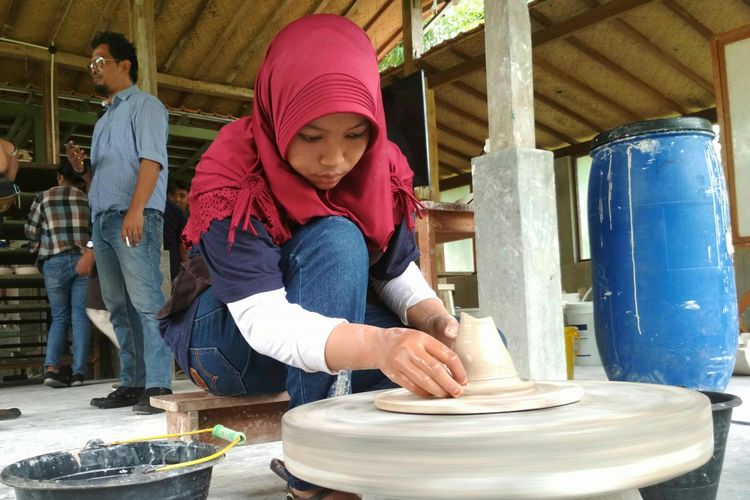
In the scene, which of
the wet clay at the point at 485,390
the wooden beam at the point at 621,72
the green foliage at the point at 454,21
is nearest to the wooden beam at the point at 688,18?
the wooden beam at the point at 621,72

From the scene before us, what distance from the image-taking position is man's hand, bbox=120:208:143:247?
304cm

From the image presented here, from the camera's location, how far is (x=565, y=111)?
398 inches

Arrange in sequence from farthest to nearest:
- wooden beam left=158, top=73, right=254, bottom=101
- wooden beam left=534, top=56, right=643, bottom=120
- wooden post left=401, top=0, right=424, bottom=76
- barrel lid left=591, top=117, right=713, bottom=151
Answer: wooden beam left=534, top=56, right=643, bottom=120 → wooden beam left=158, top=73, right=254, bottom=101 → wooden post left=401, top=0, right=424, bottom=76 → barrel lid left=591, top=117, right=713, bottom=151

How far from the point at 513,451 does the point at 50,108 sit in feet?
27.4

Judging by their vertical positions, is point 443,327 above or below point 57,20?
below

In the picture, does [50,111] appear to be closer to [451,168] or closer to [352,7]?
[352,7]

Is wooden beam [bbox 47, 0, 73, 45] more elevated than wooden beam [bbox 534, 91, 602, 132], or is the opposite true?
wooden beam [bbox 47, 0, 73, 45]

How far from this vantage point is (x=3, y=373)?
8.16 metres

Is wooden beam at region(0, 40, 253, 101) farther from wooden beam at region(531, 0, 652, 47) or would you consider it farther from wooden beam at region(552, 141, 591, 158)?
wooden beam at region(552, 141, 591, 158)

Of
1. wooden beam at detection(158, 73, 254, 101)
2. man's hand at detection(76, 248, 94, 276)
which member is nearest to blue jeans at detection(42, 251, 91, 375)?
man's hand at detection(76, 248, 94, 276)

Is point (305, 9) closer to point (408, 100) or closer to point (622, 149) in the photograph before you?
point (408, 100)

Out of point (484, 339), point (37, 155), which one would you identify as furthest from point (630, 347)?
point (37, 155)

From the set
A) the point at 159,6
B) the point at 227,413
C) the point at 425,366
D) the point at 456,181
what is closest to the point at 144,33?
the point at 159,6

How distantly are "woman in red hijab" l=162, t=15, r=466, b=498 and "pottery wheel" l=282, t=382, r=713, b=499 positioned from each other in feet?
1.02
